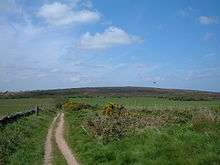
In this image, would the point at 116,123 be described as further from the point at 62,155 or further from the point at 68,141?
the point at 62,155

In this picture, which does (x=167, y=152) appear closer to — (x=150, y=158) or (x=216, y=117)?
(x=150, y=158)

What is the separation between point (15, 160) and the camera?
19016 millimetres

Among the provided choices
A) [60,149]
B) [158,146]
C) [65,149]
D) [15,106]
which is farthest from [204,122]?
[15,106]

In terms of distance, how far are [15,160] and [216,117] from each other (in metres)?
9.82

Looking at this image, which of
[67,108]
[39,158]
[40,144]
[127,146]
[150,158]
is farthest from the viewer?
[67,108]

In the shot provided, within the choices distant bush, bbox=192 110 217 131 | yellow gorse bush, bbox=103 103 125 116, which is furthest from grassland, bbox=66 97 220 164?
yellow gorse bush, bbox=103 103 125 116

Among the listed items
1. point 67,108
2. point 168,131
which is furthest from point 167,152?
point 67,108

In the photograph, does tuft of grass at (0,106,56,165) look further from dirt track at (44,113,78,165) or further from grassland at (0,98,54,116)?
grassland at (0,98,54,116)

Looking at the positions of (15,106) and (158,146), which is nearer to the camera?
(158,146)

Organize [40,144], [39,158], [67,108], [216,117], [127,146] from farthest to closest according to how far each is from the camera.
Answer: [67,108]
[40,144]
[216,117]
[39,158]
[127,146]

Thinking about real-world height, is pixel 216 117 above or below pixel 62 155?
above

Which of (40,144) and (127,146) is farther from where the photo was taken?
(40,144)

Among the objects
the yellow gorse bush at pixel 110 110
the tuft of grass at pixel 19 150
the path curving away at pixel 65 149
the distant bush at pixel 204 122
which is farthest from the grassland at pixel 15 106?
the distant bush at pixel 204 122

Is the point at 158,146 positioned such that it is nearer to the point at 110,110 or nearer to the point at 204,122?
the point at 204,122
